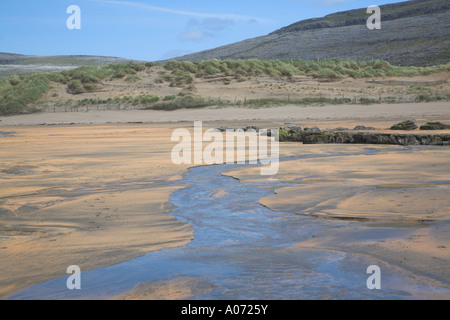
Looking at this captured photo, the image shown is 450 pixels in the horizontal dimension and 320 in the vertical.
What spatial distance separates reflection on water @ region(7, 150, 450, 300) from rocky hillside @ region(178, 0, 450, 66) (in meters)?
55.2

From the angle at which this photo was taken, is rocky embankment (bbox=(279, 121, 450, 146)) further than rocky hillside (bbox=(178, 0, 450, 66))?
No

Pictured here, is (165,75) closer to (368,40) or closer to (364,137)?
(364,137)

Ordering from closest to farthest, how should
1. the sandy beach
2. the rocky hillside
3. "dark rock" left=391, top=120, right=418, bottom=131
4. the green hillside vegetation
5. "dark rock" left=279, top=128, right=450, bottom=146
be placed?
the sandy beach
"dark rock" left=279, top=128, right=450, bottom=146
"dark rock" left=391, top=120, right=418, bottom=131
the green hillside vegetation
the rocky hillside

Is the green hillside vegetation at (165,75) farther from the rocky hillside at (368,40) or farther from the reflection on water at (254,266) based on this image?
the reflection on water at (254,266)

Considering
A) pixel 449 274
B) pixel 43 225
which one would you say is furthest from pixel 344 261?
pixel 43 225

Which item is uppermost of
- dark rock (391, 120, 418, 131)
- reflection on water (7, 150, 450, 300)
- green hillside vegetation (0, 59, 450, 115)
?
green hillside vegetation (0, 59, 450, 115)

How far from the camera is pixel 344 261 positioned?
17.4 ft

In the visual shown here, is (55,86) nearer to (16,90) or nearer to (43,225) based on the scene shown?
(16,90)

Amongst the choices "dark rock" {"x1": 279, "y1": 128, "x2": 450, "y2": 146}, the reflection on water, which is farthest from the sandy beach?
"dark rock" {"x1": 279, "y1": 128, "x2": 450, "y2": 146}

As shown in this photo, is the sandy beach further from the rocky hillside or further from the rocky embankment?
the rocky hillside

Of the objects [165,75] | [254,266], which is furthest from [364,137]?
[165,75]

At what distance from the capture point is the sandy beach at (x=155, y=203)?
529 cm

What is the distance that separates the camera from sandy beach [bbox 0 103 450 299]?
5.29 m

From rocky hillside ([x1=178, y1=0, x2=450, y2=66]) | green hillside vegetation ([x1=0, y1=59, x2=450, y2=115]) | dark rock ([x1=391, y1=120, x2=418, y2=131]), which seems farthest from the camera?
rocky hillside ([x1=178, y1=0, x2=450, y2=66])
